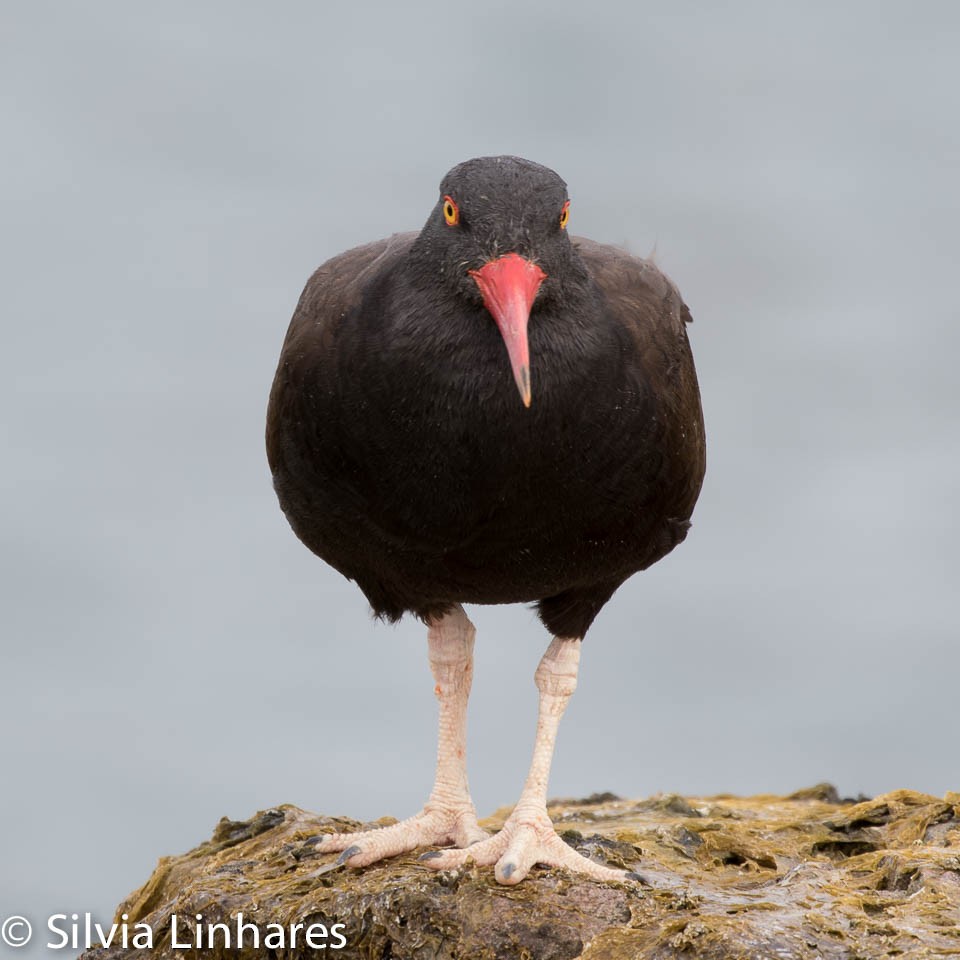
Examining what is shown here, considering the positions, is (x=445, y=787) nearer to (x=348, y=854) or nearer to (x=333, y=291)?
(x=348, y=854)

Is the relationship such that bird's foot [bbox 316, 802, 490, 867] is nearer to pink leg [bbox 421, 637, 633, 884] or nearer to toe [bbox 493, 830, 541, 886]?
pink leg [bbox 421, 637, 633, 884]

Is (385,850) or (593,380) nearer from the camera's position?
(593,380)

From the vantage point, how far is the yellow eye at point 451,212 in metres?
6.46

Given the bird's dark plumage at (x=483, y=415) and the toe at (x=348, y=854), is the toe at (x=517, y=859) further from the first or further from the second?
the bird's dark plumage at (x=483, y=415)

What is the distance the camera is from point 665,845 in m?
7.71

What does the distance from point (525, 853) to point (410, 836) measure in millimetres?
689

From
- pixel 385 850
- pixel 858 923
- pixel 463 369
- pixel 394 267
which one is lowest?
pixel 858 923

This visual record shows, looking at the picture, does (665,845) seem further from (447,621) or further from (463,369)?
(463,369)

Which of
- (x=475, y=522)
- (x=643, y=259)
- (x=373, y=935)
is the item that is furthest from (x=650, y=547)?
(x=373, y=935)

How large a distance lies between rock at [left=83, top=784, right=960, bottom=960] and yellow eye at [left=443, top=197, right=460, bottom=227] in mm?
2872

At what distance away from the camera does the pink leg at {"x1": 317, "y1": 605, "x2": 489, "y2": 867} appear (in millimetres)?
7250

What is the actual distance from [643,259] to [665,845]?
9.78ft

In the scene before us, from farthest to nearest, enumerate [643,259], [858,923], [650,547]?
1. [643,259]
2. [650,547]
3. [858,923]

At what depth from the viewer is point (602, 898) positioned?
21.8 feet
